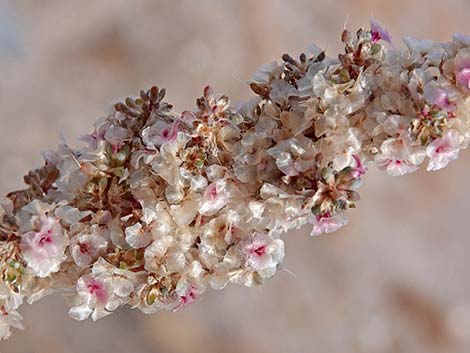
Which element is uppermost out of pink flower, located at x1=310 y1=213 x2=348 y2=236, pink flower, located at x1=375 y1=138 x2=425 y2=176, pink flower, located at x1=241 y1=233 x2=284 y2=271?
pink flower, located at x1=375 y1=138 x2=425 y2=176

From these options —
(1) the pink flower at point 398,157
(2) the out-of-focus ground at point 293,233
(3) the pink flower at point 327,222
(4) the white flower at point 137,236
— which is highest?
(2) the out-of-focus ground at point 293,233

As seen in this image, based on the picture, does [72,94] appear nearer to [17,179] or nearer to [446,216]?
[17,179]

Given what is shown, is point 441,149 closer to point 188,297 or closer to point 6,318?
point 188,297

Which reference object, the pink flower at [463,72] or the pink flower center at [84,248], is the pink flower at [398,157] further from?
the pink flower center at [84,248]

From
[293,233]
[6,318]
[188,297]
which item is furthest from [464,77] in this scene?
[293,233]

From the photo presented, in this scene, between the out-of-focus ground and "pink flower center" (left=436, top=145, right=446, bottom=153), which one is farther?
the out-of-focus ground

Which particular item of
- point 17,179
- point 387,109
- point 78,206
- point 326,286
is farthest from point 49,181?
point 326,286

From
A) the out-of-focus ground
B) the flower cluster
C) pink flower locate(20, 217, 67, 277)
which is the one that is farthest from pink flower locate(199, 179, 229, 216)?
the out-of-focus ground

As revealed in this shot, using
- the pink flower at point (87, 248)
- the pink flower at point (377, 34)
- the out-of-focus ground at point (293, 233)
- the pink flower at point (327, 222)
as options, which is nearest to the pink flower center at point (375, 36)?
the pink flower at point (377, 34)

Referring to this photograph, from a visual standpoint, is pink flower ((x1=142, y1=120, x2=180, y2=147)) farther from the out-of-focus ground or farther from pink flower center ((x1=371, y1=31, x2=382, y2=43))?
the out-of-focus ground
